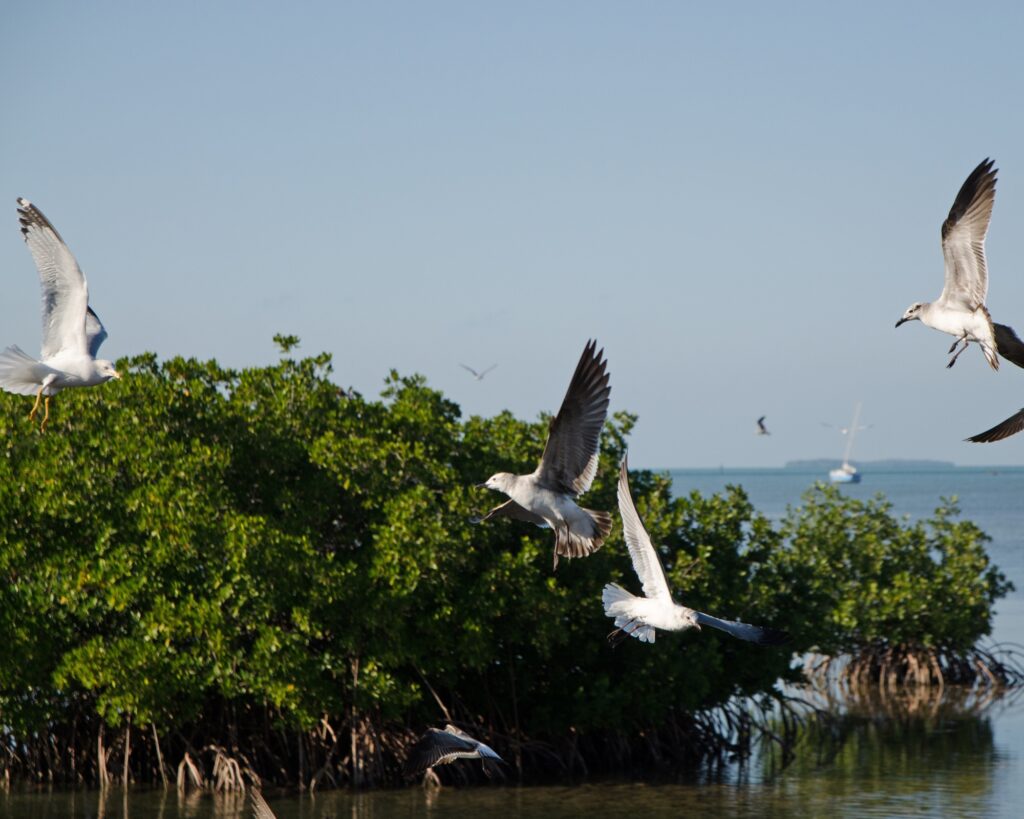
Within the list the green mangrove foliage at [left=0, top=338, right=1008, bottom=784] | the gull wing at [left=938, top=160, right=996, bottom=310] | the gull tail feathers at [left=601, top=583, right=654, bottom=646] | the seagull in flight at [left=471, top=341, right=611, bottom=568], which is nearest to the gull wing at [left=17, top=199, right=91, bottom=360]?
the seagull in flight at [left=471, top=341, right=611, bottom=568]

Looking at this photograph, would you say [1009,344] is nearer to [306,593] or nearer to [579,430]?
[579,430]

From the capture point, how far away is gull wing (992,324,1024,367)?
445 inches

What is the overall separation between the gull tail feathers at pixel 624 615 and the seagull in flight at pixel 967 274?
3104 millimetres

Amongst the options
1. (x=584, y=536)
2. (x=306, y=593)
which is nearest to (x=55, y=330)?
(x=584, y=536)

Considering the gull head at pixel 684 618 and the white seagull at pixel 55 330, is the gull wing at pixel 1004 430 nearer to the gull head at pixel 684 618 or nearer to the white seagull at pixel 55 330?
the gull head at pixel 684 618

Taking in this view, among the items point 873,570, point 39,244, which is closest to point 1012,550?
point 873,570

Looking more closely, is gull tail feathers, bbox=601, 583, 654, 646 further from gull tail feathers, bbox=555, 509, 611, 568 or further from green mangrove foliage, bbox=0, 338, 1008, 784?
green mangrove foliage, bbox=0, 338, 1008, 784

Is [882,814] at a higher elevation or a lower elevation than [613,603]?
lower

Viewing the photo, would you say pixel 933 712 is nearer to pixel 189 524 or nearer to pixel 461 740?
pixel 461 740

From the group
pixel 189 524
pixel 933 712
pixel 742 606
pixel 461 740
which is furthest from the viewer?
pixel 933 712

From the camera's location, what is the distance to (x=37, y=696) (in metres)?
19.3

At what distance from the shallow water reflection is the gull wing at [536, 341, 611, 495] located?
361 inches

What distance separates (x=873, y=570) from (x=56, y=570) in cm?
1662

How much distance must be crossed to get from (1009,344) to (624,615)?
3630 mm
